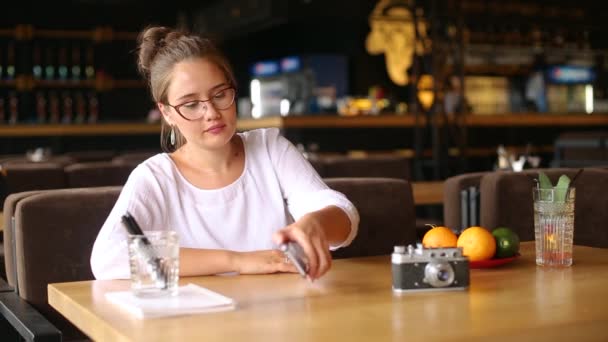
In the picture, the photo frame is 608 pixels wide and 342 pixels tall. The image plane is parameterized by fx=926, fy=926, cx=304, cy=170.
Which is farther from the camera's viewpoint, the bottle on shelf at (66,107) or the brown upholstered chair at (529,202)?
the bottle on shelf at (66,107)

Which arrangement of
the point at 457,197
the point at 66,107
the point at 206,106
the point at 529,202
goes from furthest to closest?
the point at 66,107 < the point at 457,197 < the point at 529,202 < the point at 206,106

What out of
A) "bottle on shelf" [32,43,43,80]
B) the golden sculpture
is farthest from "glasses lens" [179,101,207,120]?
the golden sculpture

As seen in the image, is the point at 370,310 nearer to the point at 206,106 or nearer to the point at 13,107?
the point at 206,106

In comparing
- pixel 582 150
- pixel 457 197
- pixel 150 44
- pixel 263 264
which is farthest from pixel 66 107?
pixel 263 264

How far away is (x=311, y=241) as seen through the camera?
1.61 m

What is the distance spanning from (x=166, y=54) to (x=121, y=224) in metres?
0.47

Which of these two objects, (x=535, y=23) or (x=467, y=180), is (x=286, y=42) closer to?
(x=535, y=23)

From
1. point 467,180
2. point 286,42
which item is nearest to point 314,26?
point 286,42

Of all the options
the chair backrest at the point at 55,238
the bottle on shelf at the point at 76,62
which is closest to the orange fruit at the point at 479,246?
the chair backrest at the point at 55,238

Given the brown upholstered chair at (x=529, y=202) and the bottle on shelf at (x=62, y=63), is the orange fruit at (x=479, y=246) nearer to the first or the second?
the brown upholstered chair at (x=529, y=202)

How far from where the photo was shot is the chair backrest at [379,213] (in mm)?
2588

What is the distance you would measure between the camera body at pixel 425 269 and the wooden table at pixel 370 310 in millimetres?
21

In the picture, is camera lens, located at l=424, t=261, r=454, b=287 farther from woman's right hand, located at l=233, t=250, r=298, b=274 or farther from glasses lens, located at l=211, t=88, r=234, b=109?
glasses lens, located at l=211, t=88, r=234, b=109

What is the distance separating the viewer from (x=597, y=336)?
1.30 meters
